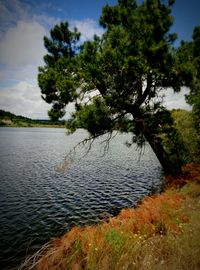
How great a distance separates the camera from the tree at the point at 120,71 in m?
13.7

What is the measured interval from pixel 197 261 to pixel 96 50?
1207 cm

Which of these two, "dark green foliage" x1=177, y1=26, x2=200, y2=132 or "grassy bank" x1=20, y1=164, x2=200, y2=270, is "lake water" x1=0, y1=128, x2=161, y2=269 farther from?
"dark green foliage" x1=177, y1=26, x2=200, y2=132

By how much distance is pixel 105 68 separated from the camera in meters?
14.3

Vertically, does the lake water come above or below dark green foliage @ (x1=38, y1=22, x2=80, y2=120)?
below

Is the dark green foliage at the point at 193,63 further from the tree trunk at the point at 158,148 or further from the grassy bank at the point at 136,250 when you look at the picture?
the grassy bank at the point at 136,250

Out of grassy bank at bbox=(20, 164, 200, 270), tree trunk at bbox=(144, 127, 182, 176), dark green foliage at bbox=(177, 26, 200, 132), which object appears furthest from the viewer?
tree trunk at bbox=(144, 127, 182, 176)

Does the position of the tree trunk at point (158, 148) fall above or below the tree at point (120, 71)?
below

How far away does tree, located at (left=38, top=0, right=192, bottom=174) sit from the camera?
1370 cm

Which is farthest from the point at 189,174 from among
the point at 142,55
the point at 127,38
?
the point at 127,38

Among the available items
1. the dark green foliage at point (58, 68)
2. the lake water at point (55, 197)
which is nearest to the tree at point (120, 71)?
the dark green foliage at point (58, 68)

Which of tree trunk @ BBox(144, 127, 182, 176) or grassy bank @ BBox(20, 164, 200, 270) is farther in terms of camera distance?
tree trunk @ BBox(144, 127, 182, 176)

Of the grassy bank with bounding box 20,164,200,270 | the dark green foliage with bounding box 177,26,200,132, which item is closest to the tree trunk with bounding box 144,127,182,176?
the dark green foliage with bounding box 177,26,200,132

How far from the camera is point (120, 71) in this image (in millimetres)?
14570

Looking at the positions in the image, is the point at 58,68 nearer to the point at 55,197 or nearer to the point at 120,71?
the point at 120,71
